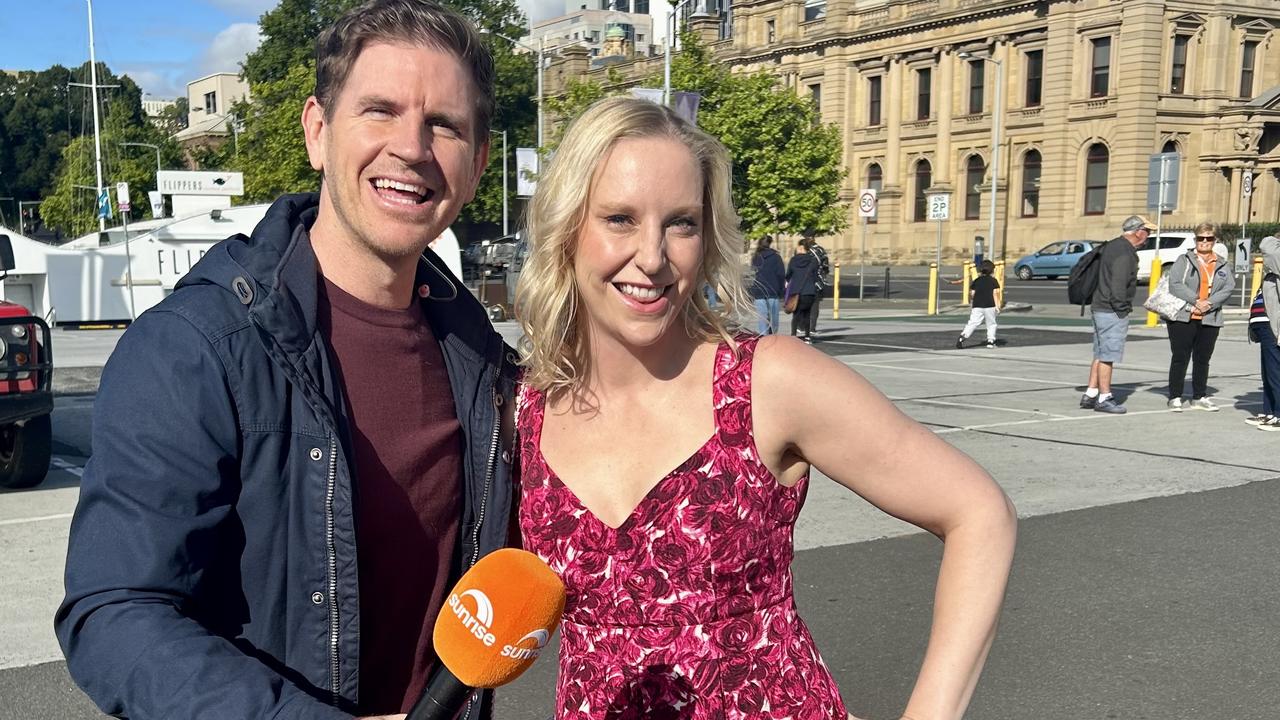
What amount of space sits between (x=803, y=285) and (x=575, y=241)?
55.1 feet

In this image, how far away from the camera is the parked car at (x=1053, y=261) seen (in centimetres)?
4382

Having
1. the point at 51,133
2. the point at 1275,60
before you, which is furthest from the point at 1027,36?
the point at 51,133

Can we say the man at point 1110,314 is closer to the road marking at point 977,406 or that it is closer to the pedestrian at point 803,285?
the road marking at point 977,406

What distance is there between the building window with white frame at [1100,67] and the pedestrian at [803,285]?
→ 37828 mm

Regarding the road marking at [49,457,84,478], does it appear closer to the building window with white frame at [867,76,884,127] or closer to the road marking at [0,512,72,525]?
the road marking at [0,512,72,525]

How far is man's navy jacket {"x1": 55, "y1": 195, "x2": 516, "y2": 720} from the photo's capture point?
1.48m

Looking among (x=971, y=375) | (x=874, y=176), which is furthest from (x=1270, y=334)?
(x=874, y=176)

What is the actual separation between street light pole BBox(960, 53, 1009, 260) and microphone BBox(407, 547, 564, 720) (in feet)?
170

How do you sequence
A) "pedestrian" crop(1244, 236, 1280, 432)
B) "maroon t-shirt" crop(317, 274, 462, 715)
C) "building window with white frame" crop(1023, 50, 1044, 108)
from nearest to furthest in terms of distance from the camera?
"maroon t-shirt" crop(317, 274, 462, 715) < "pedestrian" crop(1244, 236, 1280, 432) < "building window with white frame" crop(1023, 50, 1044, 108)

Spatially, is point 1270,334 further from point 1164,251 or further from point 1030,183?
point 1030,183

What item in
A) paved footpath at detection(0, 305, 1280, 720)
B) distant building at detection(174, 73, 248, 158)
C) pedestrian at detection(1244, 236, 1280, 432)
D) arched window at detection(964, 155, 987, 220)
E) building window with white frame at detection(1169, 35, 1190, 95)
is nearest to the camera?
paved footpath at detection(0, 305, 1280, 720)

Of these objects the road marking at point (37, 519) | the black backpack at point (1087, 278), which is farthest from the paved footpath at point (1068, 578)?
the black backpack at point (1087, 278)

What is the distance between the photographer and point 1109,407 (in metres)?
12.1

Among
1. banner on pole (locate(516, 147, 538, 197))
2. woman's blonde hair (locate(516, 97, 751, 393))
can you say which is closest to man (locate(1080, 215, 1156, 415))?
woman's blonde hair (locate(516, 97, 751, 393))
